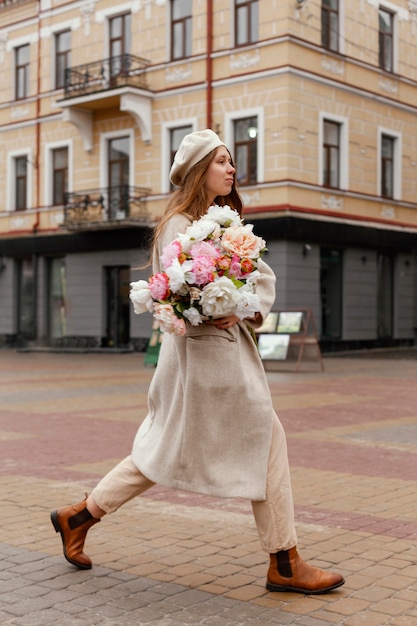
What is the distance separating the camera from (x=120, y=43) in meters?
27.9

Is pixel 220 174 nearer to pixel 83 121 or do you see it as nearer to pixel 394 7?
pixel 83 121

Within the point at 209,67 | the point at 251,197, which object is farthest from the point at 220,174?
the point at 209,67

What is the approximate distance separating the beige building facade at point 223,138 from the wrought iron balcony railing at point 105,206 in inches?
2.3

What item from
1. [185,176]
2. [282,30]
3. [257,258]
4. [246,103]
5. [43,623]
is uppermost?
[282,30]

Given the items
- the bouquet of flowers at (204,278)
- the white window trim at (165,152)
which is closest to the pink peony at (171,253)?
the bouquet of flowers at (204,278)

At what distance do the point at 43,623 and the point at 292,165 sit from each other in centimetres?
2112

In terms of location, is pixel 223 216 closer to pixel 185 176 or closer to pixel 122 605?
pixel 185 176

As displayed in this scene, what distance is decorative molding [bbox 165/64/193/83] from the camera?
26.0 metres

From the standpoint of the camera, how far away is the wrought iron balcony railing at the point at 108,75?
26825mm

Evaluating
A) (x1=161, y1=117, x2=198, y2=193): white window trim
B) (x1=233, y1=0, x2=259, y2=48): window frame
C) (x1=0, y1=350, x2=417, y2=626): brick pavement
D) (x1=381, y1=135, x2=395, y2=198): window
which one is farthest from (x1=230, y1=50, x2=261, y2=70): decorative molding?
(x1=0, y1=350, x2=417, y2=626): brick pavement

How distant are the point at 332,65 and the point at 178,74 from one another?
13.9 feet

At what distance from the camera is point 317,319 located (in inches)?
1001

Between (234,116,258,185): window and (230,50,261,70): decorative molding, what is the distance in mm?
1375

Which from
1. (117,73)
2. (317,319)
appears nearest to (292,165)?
(317,319)
